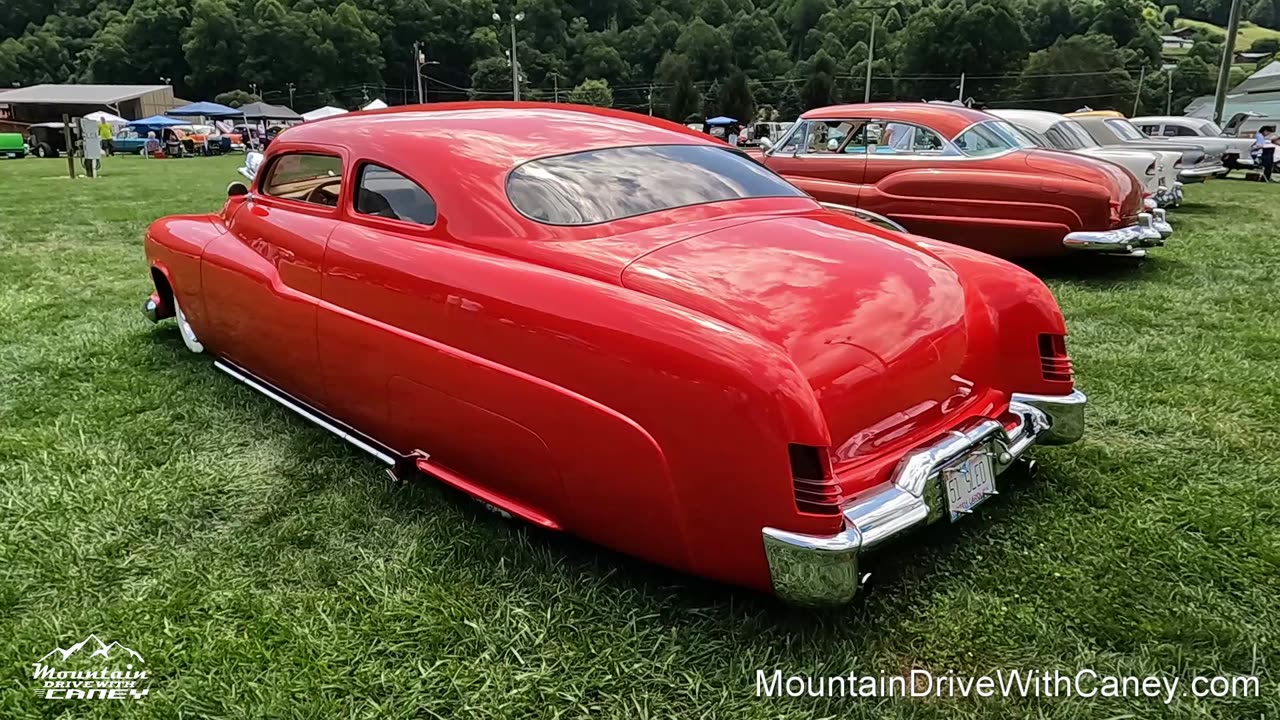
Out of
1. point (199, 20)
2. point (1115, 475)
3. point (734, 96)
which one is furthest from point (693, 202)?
point (199, 20)

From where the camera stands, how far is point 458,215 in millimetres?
2578

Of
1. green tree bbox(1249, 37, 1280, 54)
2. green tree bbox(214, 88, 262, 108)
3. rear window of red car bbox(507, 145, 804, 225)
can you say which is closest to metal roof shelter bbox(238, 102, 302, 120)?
green tree bbox(214, 88, 262, 108)

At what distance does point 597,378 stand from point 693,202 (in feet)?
3.42

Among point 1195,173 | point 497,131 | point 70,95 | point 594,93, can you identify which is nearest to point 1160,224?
point 497,131

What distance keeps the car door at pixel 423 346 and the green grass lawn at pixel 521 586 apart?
284mm

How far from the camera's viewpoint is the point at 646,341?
1.93 metres

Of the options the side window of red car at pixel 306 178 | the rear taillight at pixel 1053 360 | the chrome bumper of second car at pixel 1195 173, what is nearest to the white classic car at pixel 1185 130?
the chrome bumper of second car at pixel 1195 173

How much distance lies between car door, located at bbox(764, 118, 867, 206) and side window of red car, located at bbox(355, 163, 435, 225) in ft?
16.0

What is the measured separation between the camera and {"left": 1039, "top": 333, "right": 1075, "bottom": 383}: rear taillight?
8.73 ft

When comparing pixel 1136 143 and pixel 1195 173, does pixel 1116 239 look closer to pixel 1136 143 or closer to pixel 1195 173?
pixel 1136 143

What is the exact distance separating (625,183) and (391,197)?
0.87m

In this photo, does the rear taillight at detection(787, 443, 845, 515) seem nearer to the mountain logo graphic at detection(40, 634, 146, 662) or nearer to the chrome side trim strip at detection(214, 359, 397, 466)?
the chrome side trim strip at detection(214, 359, 397, 466)

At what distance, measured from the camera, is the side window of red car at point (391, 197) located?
2.72 meters

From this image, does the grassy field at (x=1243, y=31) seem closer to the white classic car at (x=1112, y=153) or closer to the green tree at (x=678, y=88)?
the green tree at (x=678, y=88)
